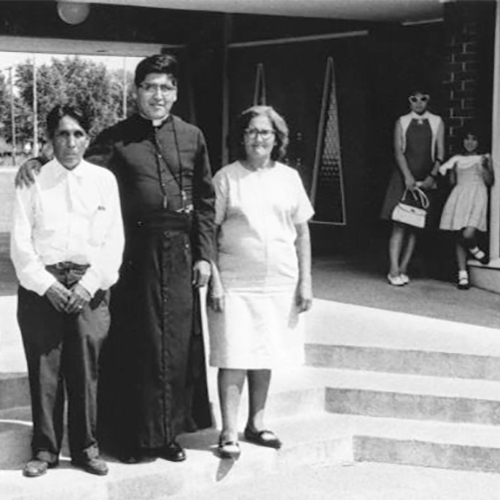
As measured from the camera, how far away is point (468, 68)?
810 centimetres

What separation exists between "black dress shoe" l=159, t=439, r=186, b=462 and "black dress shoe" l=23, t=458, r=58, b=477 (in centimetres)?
53

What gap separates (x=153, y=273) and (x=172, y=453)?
2.77ft

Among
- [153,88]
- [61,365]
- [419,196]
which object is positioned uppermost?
[153,88]

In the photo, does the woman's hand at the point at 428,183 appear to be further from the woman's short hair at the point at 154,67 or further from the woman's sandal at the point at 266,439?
the woman's short hair at the point at 154,67

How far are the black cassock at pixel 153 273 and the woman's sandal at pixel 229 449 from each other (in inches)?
10.2

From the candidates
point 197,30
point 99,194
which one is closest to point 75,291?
point 99,194

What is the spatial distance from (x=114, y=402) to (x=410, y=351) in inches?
77.8

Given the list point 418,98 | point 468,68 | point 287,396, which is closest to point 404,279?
point 418,98

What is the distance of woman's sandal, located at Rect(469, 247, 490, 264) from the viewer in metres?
8.08

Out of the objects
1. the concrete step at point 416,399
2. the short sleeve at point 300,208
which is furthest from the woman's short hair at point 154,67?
the concrete step at point 416,399

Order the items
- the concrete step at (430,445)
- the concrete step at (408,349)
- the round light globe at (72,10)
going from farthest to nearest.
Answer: the round light globe at (72,10) → the concrete step at (408,349) → the concrete step at (430,445)

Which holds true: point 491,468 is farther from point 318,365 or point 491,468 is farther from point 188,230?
point 188,230

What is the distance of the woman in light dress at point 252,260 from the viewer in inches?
186

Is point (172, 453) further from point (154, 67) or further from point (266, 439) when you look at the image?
point (154, 67)
